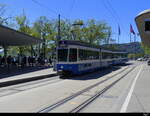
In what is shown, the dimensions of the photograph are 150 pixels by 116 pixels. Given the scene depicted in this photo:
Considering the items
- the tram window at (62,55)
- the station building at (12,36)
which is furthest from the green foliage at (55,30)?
the tram window at (62,55)

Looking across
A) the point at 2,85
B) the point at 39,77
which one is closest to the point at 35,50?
the point at 39,77

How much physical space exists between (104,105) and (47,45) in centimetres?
5656

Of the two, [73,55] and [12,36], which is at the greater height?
[12,36]

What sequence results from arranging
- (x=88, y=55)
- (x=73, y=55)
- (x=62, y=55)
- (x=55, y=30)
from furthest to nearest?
(x=55, y=30) < (x=88, y=55) < (x=62, y=55) < (x=73, y=55)

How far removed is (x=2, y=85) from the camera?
15.2 meters

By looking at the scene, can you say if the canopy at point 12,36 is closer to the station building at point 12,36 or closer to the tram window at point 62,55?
the station building at point 12,36

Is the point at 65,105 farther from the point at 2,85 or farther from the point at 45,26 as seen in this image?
the point at 45,26

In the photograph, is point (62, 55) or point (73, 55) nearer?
point (73, 55)

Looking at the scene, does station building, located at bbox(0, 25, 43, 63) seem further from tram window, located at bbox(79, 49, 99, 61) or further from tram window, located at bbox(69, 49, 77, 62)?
tram window, located at bbox(79, 49, 99, 61)

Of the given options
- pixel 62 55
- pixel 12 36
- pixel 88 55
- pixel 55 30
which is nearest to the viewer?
pixel 62 55

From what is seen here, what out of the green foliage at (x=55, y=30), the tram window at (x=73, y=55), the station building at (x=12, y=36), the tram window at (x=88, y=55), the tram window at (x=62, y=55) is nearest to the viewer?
the tram window at (x=73, y=55)

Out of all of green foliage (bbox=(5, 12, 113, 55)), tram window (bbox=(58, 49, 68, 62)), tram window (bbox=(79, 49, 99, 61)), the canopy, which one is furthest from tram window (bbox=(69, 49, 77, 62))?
green foliage (bbox=(5, 12, 113, 55))

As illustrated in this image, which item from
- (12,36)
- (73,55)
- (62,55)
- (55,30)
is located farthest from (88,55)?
(55,30)

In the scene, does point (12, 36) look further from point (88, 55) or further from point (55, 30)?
point (55, 30)
